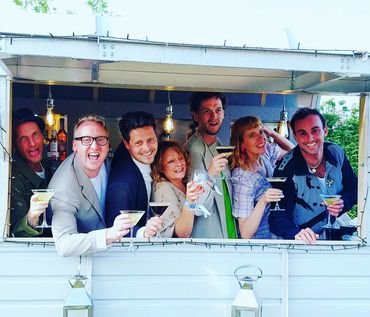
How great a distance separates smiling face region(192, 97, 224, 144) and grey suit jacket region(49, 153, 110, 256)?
873mm

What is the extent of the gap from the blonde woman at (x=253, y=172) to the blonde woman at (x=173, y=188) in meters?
0.45

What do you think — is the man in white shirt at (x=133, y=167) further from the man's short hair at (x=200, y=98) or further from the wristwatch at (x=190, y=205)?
the man's short hair at (x=200, y=98)

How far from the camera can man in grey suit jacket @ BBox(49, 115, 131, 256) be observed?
3.17 m

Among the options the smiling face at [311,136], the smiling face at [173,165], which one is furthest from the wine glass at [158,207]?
the smiling face at [311,136]

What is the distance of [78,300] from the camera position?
306 centimetres

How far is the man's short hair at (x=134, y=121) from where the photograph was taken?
388cm

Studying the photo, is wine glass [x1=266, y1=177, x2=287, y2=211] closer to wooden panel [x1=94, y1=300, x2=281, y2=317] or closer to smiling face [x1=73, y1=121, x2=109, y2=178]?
wooden panel [x1=94, y1=300, x2=281, y2=317]

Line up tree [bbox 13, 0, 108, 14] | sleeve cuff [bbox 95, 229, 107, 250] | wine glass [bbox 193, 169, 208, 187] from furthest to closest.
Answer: tree [bbox 13, 0, 108, 14] → wine glass [bbox 193, 169, 208, 187] → sleeve cuff [bbox 95, 229, 107, 250]

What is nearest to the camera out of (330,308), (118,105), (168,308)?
(168,308)

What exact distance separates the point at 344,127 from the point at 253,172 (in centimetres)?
132

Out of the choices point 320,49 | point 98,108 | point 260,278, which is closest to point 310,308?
point 260,278

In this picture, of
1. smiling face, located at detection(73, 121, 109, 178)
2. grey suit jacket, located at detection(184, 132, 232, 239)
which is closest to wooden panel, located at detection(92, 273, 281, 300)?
grey suit jacket, located at detection(184, 132, 232, 239)

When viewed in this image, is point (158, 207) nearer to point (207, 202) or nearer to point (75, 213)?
point (207, 202)

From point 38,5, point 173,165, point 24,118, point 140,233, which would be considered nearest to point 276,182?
point 173,165
